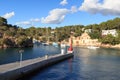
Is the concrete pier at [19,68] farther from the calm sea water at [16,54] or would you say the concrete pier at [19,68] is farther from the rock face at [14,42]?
the rock face at [14,42]

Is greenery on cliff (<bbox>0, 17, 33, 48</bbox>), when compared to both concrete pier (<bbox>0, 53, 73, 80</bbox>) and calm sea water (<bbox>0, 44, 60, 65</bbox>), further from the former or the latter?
concrete pier (<bbox>0, 53, 73, 80</bbox>)

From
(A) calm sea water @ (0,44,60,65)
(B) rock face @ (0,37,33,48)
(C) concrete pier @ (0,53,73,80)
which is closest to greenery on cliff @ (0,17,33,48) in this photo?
(B) rock face @ (0,37,33,48)

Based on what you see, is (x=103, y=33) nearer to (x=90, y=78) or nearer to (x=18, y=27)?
(x=18, y=27)

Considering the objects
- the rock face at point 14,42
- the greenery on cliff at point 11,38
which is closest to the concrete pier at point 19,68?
the rock face at point 14,42

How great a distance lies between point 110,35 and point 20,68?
14890 cm

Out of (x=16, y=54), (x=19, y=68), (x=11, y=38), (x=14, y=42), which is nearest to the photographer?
(x=19, y=68)

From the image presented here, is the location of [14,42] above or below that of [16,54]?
above

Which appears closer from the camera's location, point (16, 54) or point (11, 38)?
point (16, 54)

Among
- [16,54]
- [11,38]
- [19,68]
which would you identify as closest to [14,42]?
[11,38]

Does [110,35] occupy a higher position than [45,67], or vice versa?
[110,35]

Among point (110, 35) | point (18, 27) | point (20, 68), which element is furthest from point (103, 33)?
point (20, 68)

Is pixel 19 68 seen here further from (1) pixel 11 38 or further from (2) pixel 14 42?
(1) pixel 11 38

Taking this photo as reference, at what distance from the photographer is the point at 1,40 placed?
140500mm

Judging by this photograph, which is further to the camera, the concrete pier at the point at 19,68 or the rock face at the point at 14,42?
the rock face at the point at 14,42
